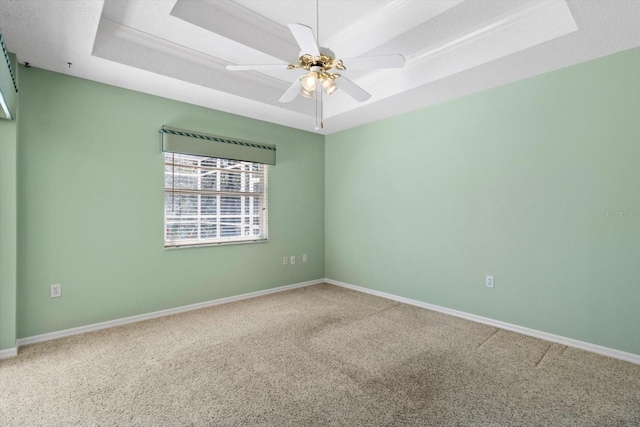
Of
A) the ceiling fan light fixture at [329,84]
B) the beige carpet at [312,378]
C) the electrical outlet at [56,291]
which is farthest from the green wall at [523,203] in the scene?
the electrical outlet at [56,291]

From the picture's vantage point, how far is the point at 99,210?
10.0 ft

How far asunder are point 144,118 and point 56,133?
762 mm

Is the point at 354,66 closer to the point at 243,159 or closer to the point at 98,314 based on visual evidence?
the point at 243,159

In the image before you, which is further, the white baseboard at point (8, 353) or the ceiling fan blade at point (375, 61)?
the white baseboard at point (8, 353)

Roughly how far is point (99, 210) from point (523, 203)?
407 cm

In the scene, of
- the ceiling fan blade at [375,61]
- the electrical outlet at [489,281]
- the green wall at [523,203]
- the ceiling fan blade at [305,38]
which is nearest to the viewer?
→ the ceiling fan blade at [305,38]

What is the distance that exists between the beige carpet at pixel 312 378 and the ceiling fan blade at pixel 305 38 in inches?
85.6

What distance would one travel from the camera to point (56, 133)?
283cm

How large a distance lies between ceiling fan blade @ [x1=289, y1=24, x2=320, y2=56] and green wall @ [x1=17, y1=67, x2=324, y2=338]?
2168 millimetres

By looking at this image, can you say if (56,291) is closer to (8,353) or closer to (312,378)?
(8,353)

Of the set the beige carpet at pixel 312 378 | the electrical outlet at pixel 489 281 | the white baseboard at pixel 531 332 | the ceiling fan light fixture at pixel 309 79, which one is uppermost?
the ceiling fan light fixture at pixel 309 79

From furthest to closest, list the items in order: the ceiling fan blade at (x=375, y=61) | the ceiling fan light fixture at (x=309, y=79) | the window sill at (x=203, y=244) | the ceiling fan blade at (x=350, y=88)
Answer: the window sill at (x=203, y=244) < the ceiling fan blade at (x=350, y=88) < the ceiling fan light fixture at (x=309, y=79) < the ceiling fan blade at (x=375, y=61)

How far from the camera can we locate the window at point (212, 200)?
357 centimetres

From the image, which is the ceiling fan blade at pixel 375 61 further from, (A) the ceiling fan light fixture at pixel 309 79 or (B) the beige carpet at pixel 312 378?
(B) the beige carpet at pixel 312 378
